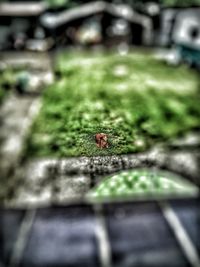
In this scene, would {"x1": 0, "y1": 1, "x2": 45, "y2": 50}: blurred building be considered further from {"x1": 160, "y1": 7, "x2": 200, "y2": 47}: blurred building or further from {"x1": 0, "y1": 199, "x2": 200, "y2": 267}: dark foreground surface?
{"x1": 0, "y1": 199, "x2": 200, "y2": 267}: dark foreground surface

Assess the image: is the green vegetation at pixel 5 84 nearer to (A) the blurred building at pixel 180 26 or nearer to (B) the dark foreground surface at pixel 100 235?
(B) the dark foreground surface at pixel 100 235

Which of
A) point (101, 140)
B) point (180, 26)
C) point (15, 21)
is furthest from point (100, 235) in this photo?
point (15, 21)

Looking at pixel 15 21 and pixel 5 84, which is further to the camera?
pixel 15 21

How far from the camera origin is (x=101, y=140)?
72 cm

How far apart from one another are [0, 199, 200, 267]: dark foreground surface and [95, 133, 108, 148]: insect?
3822 mm

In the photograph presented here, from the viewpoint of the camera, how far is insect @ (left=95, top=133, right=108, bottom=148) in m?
0.71

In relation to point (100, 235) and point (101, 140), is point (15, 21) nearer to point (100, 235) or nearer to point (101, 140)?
point (100, 235)

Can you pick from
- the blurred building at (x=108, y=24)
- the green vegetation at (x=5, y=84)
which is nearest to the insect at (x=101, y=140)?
the green vegetation at (x=5, y=84)

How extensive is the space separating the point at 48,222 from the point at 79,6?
17170 millimetres

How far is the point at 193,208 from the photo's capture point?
206 inches

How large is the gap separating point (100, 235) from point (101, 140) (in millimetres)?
4290

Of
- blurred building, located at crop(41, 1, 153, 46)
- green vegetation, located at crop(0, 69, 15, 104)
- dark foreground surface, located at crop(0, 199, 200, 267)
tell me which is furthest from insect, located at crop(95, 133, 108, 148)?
blurred building, located at crop(41, 1, 153, 46)

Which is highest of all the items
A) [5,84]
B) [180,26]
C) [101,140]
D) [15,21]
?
[101,140]

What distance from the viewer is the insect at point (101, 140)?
2.34ft
